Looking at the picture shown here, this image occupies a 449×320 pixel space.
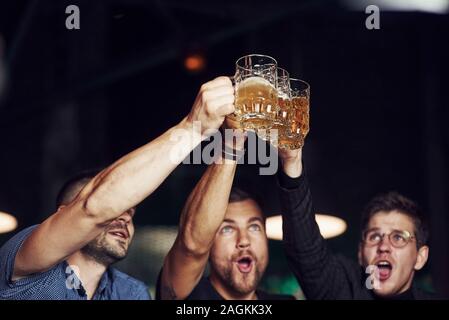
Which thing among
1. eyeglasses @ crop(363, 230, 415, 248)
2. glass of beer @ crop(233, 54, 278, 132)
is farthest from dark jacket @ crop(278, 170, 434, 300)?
glass of beer @ crop(233, 54, 278, 132)

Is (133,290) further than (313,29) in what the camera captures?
No

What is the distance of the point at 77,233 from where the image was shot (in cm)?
229

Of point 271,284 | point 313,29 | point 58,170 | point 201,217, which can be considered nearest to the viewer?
point 201,217

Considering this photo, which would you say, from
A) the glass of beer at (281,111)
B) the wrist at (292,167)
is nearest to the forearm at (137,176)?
the glass of beer at (281,111)

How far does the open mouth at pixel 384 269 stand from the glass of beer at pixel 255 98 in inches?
38.5

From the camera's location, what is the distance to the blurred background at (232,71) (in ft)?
13.7

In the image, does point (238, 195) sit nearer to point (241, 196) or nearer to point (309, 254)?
point (241, 196)

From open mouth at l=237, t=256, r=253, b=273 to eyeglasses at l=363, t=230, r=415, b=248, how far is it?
48 cm

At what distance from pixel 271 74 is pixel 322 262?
2.67ft

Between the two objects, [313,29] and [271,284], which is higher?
[313,29]

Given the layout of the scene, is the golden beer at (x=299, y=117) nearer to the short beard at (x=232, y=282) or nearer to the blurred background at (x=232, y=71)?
the short beard at (x=232, y=282)

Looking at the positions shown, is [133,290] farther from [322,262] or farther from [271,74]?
[271,74]

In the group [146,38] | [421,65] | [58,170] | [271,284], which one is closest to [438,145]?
[421,65]

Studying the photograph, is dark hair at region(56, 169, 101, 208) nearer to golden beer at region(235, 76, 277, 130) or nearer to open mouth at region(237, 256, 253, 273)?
open mouth at region(237, 256, 253, 273)
